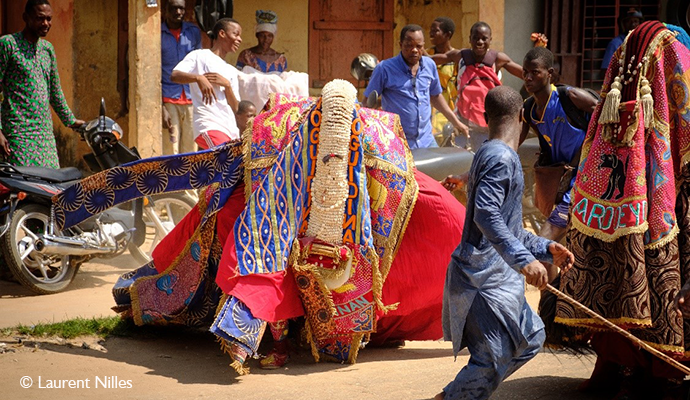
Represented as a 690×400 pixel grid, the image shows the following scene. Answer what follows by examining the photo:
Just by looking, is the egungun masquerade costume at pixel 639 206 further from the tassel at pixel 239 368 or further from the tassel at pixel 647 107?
the tassel at pixel 239 368

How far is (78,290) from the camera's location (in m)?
8.04

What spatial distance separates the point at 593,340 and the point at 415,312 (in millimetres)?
1378

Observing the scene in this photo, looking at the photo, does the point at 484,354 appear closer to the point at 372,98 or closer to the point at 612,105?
the point at 612,105

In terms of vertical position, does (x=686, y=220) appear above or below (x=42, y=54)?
below

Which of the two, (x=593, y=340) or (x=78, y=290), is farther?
(x=78, y=290)

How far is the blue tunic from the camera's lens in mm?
4074

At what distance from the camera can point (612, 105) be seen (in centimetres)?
469

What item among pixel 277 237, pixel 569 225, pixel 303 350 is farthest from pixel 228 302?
pixel 569 225

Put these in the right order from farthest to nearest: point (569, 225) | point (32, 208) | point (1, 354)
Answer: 1. point (32, 208)
2. point (1, 354)
3. point (569, 225)

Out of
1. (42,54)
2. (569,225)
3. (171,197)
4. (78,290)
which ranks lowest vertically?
(78,290)

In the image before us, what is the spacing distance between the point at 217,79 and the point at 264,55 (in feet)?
3.18

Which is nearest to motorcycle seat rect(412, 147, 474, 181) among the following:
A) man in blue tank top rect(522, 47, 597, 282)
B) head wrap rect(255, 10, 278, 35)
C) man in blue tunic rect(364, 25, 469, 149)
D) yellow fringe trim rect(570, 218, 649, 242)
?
man in blue tunic rect(364, 25, 469, 149)

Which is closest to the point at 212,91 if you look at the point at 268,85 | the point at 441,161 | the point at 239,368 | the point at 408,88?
the point at 268,85

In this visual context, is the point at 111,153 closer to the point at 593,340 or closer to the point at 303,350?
the point at 303,350
